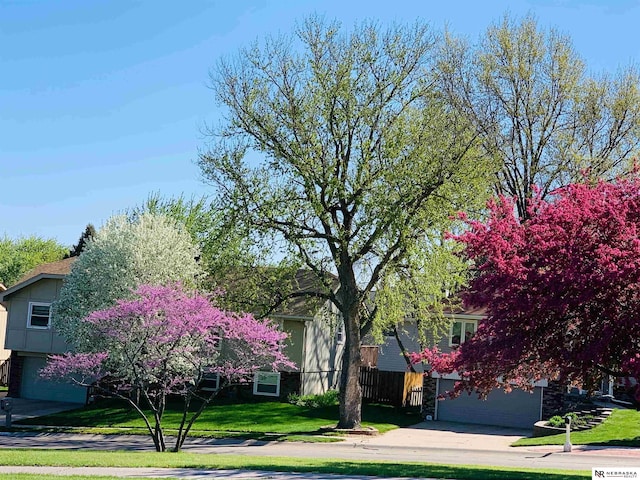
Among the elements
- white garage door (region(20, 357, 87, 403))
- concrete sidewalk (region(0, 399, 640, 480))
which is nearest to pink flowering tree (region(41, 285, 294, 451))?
concrete sidewalk (region(0, 399, 640, 480))

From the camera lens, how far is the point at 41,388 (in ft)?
140

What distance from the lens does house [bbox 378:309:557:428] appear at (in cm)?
3750

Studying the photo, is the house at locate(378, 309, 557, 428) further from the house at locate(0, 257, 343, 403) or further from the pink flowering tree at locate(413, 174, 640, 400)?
the pink flowering tree at locate(413, 174, 640, 400)

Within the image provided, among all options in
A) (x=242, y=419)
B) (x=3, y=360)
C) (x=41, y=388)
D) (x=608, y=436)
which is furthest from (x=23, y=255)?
(x=608, y=436)

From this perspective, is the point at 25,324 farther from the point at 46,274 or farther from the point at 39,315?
the point at 46,274

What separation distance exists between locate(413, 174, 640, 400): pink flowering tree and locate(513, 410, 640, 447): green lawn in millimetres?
11173

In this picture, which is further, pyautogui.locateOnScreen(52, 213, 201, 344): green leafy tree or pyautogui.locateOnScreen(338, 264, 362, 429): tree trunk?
pyautogui.locateOnScreen(52, 213, 201, 344): green leafy tree

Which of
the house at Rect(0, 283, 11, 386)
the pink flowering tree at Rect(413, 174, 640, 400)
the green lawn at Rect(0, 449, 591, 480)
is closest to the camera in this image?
the pink flowering tree at Rect(413, 174, 640, 400)

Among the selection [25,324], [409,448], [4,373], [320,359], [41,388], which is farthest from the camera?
[4,373]

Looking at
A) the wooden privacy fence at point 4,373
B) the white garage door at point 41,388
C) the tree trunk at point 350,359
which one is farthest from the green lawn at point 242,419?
the wooden privacy fence at point 4,373

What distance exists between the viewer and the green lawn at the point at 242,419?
32.6 meters

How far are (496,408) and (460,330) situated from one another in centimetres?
380

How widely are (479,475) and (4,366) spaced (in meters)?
39.2

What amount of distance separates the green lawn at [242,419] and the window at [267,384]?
978 mm
